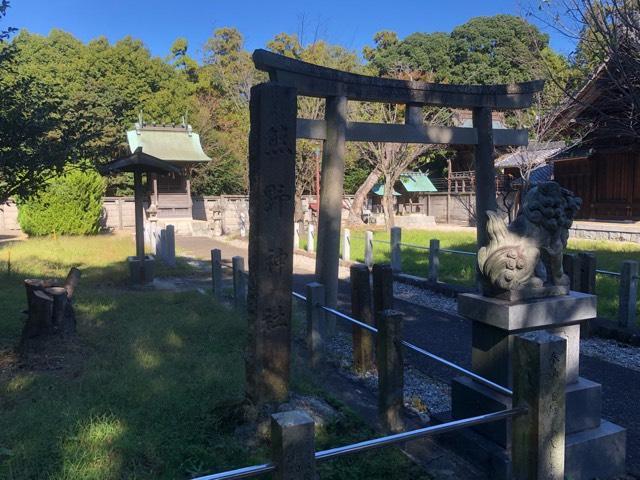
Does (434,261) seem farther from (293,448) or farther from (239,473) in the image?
(239,473)

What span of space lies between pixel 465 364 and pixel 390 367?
93.0 inches

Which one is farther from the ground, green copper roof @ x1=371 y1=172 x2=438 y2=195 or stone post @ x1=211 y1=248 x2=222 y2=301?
green copper roof @ x1=371 y1=172 x2=438 y2=195

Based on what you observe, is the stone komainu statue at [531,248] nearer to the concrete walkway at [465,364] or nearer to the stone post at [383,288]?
the concrete walkway at [465,364]

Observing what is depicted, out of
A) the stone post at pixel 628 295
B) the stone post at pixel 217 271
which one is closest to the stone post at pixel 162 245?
the stone post at pixel 217 271

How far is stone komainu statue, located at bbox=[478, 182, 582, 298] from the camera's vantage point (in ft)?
11.4

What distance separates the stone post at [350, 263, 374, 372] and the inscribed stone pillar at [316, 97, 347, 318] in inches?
46.0

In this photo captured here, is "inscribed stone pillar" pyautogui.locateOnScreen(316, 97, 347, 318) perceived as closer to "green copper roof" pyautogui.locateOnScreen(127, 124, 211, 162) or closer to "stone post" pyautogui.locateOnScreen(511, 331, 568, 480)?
"stone post" pyautogui.locateOnScreen(511, 331, 568, 480)

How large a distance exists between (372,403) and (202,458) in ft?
5.69

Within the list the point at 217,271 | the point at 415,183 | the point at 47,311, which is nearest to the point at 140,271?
the point at 217,271

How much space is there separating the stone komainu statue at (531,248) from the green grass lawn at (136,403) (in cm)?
138

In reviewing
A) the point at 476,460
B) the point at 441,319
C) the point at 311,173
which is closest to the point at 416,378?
the point at 476,460

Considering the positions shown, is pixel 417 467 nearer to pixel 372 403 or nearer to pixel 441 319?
pixel 372 403

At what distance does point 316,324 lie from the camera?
5.68 m

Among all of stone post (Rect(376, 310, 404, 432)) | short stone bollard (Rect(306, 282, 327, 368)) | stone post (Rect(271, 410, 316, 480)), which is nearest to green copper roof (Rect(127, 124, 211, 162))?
short stone bollard (Rect(306, 282, 327, 368))
